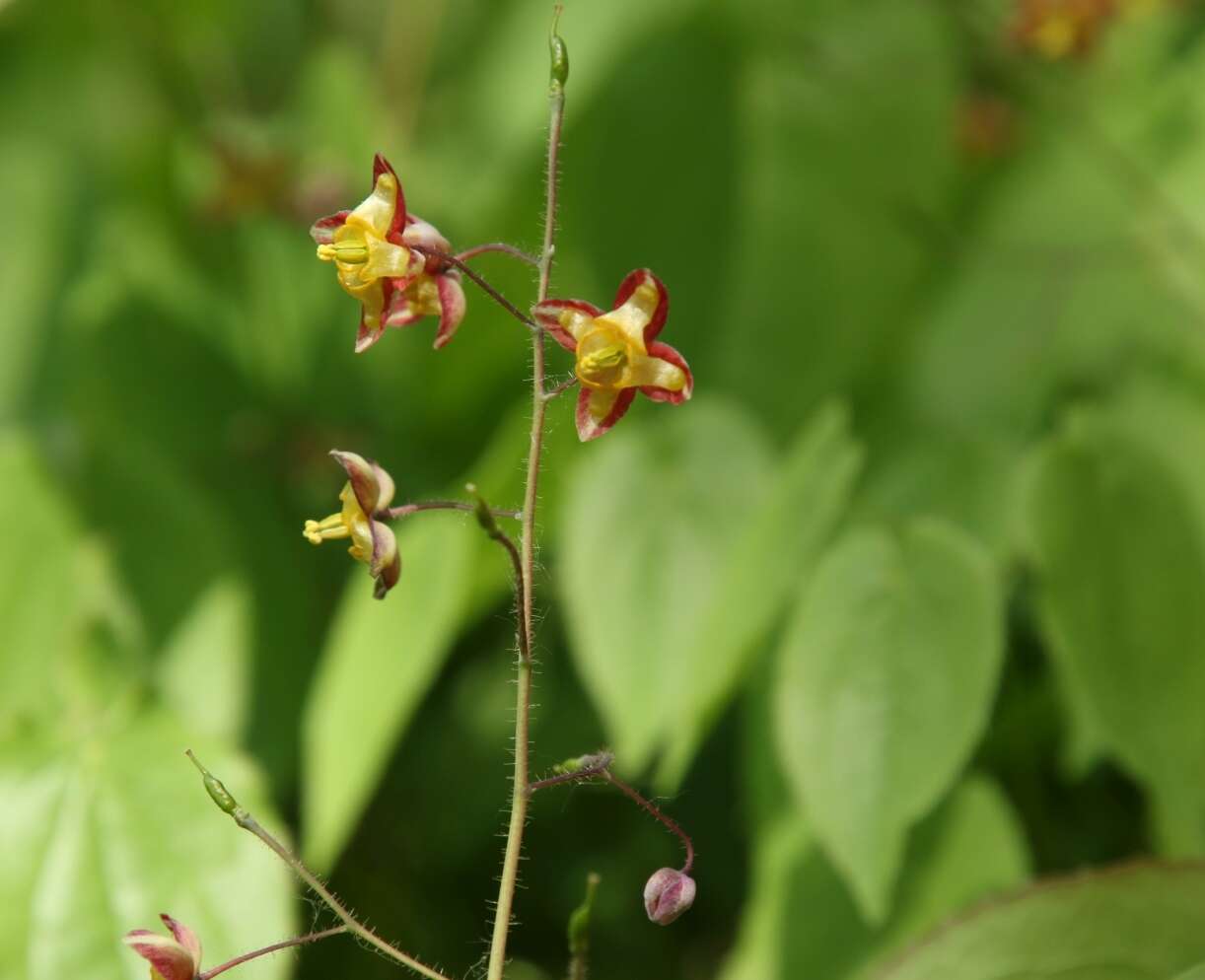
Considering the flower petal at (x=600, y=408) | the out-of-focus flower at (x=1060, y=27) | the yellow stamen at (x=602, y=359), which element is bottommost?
the flower petal at (x=600, y=408)

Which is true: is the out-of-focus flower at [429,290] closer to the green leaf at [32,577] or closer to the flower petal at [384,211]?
the flower petal at [384,211]

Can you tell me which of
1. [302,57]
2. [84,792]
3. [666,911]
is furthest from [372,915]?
[302,57]

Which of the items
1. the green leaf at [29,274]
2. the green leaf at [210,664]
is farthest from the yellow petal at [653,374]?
the green leaf at [29,274]

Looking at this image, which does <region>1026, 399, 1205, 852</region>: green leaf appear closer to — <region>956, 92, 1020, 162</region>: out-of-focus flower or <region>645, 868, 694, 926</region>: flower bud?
<region>645, 868, 694, 926</region>: flower bud

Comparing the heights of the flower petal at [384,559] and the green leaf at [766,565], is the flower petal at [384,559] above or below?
above

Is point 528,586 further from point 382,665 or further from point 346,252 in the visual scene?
point 382,665

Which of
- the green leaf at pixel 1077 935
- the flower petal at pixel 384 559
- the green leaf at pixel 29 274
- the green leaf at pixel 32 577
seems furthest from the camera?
the green leaf at pixel 29 274
